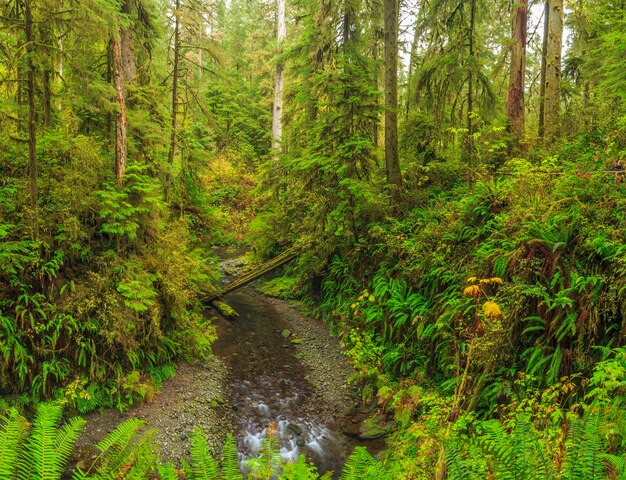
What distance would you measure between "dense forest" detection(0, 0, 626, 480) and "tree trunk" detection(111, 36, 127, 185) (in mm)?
47

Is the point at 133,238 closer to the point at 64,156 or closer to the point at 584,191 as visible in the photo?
the point at 64,156

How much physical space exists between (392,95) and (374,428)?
910 cm

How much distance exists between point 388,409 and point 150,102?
933 cm

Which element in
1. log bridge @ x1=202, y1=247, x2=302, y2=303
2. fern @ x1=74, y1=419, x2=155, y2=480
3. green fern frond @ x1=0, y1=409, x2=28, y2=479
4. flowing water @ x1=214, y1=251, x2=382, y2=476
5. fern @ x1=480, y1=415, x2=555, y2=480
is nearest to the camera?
green fern frond @ x1=0, y1=409, x2=28, y2=479

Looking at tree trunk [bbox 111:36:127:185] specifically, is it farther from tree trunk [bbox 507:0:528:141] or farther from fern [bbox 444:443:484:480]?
tree trunk [bbox 507:0:528:141]

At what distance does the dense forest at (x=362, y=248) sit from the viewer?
168 inches

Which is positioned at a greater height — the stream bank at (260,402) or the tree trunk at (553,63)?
the tree trunk at (553,63)

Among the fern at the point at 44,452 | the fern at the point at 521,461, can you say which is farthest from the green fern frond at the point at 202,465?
the fern at the point at 521,461

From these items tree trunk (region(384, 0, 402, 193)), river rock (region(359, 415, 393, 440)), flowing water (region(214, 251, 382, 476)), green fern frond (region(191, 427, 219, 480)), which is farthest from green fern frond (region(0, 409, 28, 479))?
tree trunk (region(384, 0, 402, 193))

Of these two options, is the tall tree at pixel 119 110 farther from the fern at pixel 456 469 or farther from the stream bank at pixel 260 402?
the fern at pixel 456 469

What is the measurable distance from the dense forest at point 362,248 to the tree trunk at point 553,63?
6cm

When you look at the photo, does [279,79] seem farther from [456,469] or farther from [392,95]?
[456,469]

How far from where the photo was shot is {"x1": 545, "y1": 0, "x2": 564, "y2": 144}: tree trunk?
1083 cm

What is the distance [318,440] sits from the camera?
23.7ft
